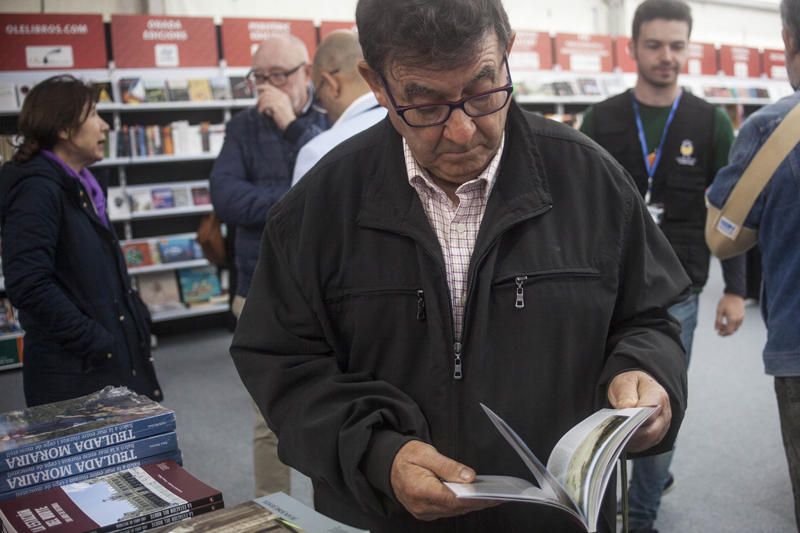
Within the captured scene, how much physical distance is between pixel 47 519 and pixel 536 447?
2.62 feet

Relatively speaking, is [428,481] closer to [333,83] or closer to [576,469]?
[576,469]

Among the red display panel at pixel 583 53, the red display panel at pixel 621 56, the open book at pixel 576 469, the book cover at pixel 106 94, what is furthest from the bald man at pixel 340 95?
the red display panel at pixel 621 56

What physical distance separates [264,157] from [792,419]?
201 centimetres

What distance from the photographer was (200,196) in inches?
262

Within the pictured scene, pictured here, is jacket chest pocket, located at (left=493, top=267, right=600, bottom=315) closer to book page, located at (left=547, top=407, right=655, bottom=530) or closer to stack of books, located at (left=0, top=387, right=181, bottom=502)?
book page, located at (left=547, top=407, right=655, bottom=530)

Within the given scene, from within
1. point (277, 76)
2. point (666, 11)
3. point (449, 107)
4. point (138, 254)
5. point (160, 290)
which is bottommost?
point (160, 290)

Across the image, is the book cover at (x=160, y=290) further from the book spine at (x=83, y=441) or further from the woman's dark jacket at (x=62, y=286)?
the book spine at (x=83, y=441)

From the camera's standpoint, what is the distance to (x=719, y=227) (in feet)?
7.05

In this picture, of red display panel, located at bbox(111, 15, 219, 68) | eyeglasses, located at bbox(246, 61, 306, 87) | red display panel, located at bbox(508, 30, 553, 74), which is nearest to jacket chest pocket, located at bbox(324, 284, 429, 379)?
eyeglasses, located at bbox(246, 61, 306, 87)

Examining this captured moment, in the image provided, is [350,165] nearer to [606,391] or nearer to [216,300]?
[606,391]

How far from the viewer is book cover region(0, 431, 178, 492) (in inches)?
53.1

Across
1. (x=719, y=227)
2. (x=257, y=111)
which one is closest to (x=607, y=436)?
(x=719, y=227)

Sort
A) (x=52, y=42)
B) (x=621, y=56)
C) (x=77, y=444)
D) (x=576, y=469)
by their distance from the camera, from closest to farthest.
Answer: (x=576, y=469)
(x=77, y=444)
(x=52, y=42)
(x=621, y=56)

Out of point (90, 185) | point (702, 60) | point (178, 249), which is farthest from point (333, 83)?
point (702, 60)
